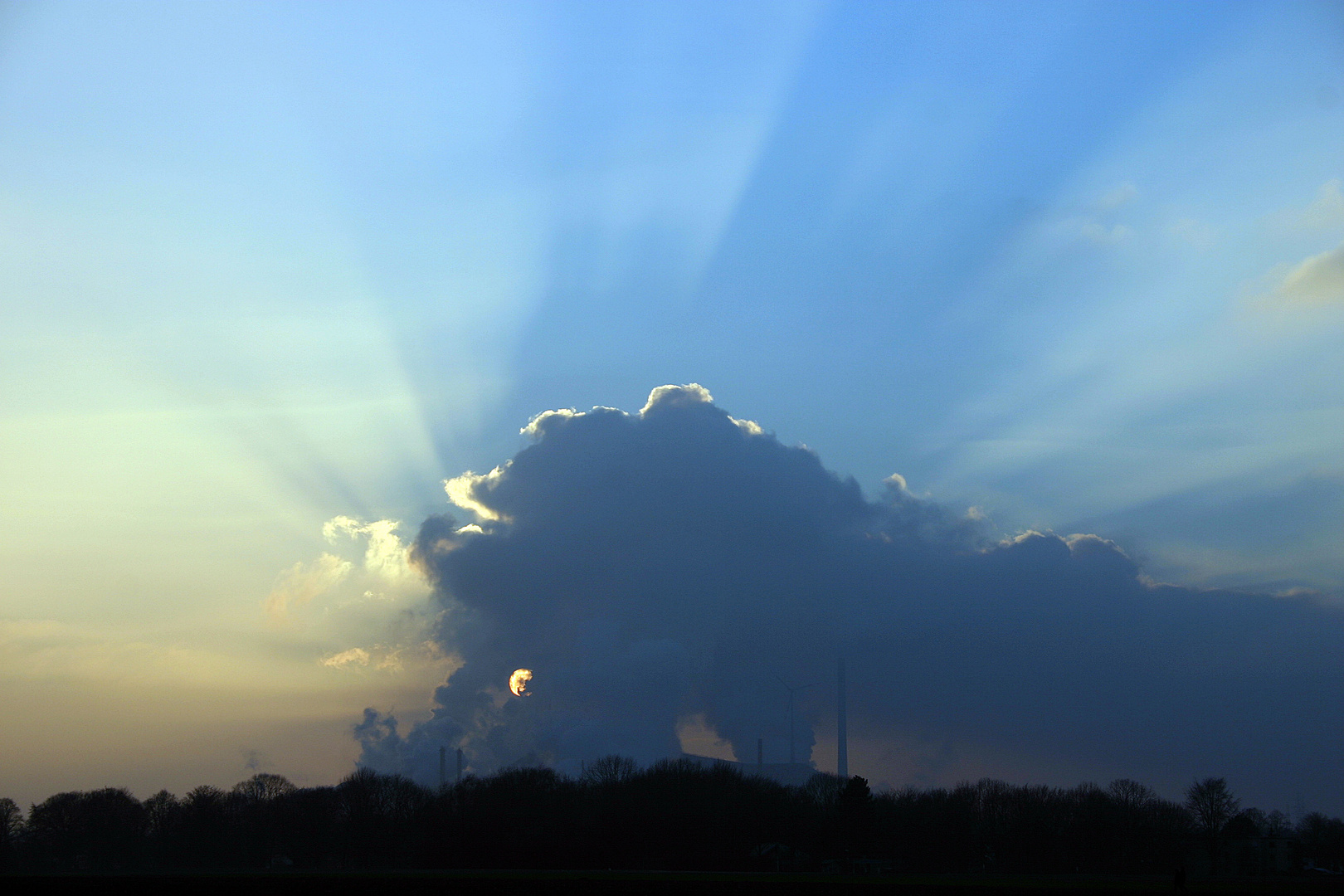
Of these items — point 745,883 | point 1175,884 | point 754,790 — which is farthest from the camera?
point 754,790

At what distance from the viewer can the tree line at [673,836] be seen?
161 meters

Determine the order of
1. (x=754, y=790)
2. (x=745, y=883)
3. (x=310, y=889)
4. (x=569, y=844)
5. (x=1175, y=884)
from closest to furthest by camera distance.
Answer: (x=1175, y=884), (x=310, y=889), (x=745, y=883), (x=569, y=844), (x=754, y=790)

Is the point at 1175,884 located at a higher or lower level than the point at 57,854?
higher

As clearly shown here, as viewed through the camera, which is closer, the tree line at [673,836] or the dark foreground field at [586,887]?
the dark foreground field at [586,887]

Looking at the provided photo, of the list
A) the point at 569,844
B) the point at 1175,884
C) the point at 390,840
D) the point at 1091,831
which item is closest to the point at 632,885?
the point at 1175,884

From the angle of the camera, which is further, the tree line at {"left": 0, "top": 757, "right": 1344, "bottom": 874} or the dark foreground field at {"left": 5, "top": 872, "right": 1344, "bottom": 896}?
the tree line at {"left": 0, "top": 757, "right": 1344, "bottom": 874}

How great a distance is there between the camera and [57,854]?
196 m

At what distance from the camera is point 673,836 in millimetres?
165625

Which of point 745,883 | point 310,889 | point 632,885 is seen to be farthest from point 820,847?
point 310,889

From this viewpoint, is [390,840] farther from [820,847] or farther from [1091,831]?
[1091,831]

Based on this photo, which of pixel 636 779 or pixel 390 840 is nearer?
pixel 390 840

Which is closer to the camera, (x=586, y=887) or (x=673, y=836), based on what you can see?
(x=586, y=887)

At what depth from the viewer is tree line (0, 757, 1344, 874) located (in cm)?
16100

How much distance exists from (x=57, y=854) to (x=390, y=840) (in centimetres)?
6511
